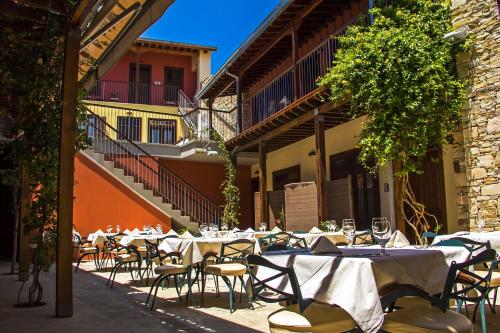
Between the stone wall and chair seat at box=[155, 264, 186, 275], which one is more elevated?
the stone wall

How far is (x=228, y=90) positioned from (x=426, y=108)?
1050cm

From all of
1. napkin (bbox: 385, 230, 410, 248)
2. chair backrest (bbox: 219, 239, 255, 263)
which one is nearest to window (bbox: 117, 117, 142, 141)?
chair backrest (bbox: 219, 239, 255, 263)

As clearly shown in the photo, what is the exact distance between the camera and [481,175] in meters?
7.08

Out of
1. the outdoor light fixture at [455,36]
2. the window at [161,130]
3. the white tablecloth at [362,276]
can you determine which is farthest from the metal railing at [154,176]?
the white tablecloth at [362,276]

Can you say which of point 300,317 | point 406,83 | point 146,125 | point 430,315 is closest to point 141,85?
point 146,125

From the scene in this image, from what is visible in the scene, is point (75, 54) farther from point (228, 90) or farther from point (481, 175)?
point (228, 90)

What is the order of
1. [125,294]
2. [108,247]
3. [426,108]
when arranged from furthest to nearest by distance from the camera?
1. [108,247]
2. [426,108]
3. [125,294]

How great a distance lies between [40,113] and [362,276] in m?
4.29

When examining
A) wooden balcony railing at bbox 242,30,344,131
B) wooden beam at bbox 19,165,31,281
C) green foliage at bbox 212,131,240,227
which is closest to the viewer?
Result: wooden beam at bbox 19,165,31,281

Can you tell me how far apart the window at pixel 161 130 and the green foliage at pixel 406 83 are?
→ 41.8 feet

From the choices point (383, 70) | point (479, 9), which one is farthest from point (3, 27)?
point (479, 9)

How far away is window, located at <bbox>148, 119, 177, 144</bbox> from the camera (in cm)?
1952

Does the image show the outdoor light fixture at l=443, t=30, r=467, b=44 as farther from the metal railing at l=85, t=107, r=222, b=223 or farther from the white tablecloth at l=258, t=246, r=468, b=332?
the metal railing at l=85, t=107, r=222, b=223

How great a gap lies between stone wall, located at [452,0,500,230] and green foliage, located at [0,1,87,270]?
6.07m
